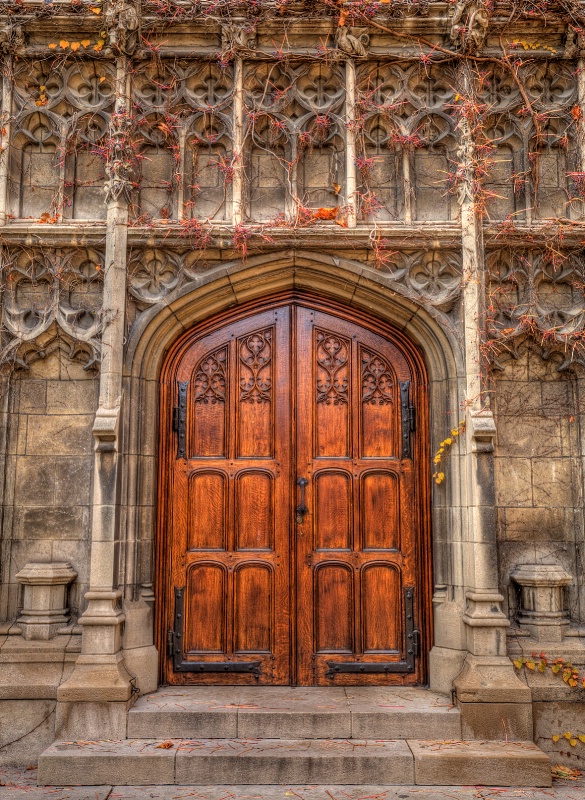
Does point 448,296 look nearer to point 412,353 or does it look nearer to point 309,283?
point 412,353

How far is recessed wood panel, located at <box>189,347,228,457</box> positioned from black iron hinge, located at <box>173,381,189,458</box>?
0.07 meters

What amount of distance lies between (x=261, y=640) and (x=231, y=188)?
3716 millimetres

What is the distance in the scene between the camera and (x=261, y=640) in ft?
19.1

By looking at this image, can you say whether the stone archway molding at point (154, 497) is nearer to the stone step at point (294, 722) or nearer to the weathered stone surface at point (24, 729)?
the stone step at point (294, 722)

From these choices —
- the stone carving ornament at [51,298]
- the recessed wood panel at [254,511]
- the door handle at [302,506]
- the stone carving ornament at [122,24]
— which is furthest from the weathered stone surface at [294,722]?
the stone carving ornament at [122,24]

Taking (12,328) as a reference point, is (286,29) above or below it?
above

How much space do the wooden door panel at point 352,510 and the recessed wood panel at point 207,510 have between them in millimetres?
643

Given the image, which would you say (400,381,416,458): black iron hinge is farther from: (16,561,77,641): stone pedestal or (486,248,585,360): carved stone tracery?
(16,561,77,641): stone pedestal

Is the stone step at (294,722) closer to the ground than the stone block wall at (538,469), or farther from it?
closer to the ground

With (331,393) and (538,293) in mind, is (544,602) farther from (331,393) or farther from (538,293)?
(538,293)

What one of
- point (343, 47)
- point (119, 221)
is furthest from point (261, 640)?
point (343, 47)

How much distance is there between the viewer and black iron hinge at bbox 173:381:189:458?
235 inches

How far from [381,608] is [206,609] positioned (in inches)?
56.1

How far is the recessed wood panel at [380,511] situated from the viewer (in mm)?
5910
